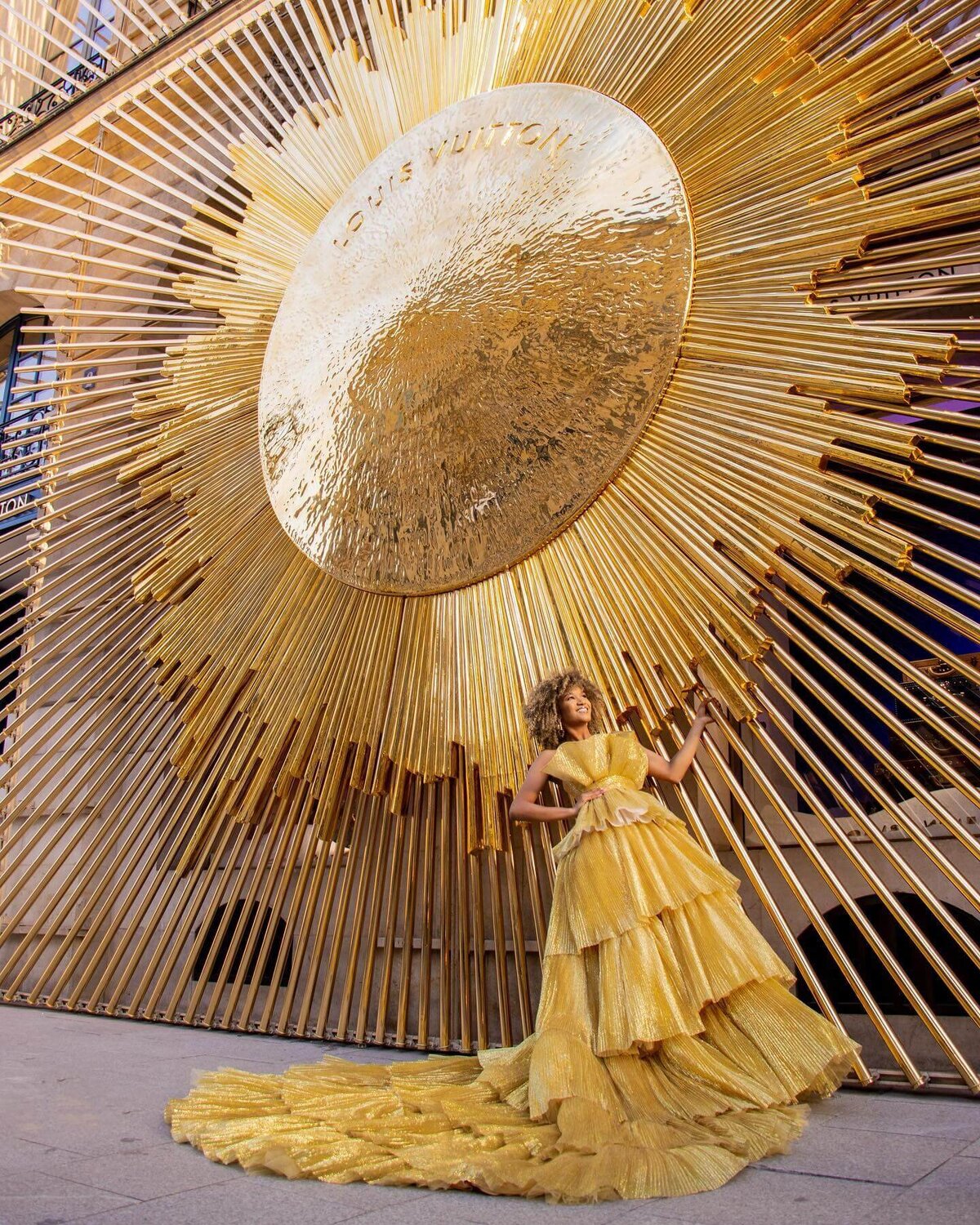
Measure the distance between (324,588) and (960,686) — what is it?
280 cm

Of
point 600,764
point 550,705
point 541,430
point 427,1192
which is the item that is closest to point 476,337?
point 541,430

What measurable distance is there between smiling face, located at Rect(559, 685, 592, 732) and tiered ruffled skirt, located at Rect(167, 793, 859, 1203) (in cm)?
Answer: 26

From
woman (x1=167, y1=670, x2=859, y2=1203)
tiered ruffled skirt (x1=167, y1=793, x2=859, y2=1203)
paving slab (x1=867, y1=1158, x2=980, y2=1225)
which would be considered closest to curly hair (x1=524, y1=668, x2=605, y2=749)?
woman (x1=167, y1=670, x2=859, y2=1203)

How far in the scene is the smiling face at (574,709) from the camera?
2381 mm

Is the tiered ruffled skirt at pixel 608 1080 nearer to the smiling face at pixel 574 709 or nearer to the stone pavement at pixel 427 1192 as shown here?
the stone pavement at pixel 427 1192

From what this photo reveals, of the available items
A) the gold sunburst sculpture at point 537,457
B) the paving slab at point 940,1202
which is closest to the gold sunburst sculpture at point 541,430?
the gold sunburst sculpture at point 537,457

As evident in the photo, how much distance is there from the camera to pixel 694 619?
2.48 metres

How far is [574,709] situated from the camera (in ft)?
7.81

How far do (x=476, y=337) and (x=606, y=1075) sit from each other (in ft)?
6.56

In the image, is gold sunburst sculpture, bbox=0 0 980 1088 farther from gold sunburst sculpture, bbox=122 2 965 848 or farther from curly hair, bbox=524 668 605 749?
curly hair, bbox=524 668 605 749

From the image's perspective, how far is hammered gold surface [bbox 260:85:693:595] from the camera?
2.74 meters

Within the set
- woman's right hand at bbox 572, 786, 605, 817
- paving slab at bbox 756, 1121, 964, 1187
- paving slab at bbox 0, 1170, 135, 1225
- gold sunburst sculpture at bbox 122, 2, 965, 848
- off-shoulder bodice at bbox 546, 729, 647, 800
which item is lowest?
paving slab at bbox 0, 1170, 135, 1225

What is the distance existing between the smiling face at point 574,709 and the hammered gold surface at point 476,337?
59cm

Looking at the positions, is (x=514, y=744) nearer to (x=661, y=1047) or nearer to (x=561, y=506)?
(x=561, y=506)
